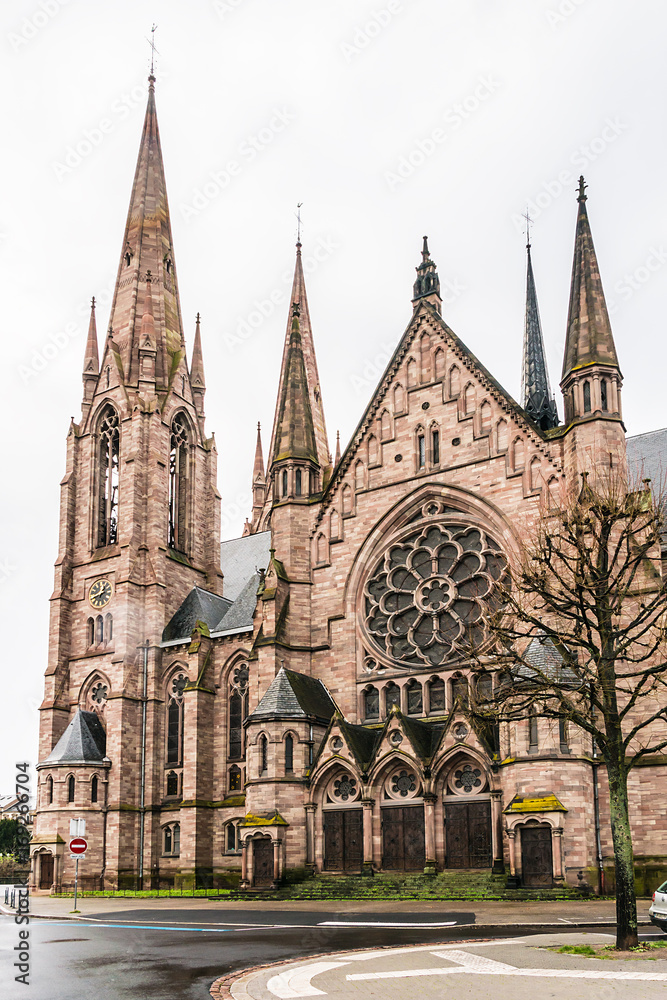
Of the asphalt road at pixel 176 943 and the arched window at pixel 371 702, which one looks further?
the arched window at pixel 371 702

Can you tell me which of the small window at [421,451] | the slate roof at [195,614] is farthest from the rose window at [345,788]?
the slate roof at [195,614]

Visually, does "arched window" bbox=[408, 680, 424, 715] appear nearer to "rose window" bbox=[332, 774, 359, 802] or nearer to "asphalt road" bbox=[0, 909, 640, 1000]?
"rose window" bbox=[332, 774, 359, 802]

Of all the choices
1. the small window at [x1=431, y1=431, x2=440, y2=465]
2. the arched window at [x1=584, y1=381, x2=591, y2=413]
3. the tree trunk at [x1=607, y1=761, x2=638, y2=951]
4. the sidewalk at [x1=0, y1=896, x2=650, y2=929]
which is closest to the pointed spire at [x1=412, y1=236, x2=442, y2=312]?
the small window at [x1=431, y1=431, x2=440, y2=465]

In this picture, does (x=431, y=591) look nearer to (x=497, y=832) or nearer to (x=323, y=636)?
(x=323, y=636)

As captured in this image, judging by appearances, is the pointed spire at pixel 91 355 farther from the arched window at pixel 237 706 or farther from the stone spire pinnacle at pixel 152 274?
Answer: the arched window at pixel 237 706

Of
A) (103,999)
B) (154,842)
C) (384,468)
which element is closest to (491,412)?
(384,468)

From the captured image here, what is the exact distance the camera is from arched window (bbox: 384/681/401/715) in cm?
3651

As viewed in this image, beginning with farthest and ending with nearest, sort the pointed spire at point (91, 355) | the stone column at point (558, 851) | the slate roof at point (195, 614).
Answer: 1. the pointed spire at point (91, 355)
2. the slate roof at point (195, 614)
3. the stone column at point (558, 851)

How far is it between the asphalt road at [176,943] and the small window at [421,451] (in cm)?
1767

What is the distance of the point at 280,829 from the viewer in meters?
34.4

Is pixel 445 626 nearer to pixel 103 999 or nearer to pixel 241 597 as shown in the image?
pixel 241 597

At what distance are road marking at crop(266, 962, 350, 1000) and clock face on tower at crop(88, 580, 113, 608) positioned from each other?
35.8 m

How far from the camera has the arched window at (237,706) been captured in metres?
42.9

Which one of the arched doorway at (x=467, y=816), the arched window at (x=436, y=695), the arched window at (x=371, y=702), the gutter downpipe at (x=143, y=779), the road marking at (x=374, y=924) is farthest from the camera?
the gutter downpipe at (x=143, y=779)
